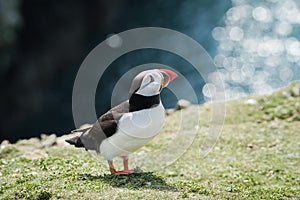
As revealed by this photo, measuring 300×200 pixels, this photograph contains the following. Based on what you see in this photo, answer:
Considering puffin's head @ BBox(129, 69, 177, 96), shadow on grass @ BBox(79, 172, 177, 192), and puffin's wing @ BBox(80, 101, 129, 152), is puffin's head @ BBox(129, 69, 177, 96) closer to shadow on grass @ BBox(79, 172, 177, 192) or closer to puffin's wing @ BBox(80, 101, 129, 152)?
puffin's wing @ BBox(80, 101, 129, 152)

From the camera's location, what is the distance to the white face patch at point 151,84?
7.65 meters

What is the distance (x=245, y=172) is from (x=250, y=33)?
16.0m

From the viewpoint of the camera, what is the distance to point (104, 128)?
7965 mm

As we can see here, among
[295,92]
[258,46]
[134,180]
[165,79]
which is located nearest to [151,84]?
[165,79]

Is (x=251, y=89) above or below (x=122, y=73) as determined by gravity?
below

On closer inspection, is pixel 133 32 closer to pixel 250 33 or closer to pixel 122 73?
pixel 122 73

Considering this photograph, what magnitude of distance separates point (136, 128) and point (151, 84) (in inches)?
27.6

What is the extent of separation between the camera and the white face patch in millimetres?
7652

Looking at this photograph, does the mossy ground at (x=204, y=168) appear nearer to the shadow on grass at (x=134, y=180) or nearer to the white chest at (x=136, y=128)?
the shadow on grass at (x=134, y=180)

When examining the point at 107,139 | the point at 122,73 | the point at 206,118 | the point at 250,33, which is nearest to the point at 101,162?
the point at 107,139

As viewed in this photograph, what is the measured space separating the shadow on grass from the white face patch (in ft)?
5.09

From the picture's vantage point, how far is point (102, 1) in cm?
2945

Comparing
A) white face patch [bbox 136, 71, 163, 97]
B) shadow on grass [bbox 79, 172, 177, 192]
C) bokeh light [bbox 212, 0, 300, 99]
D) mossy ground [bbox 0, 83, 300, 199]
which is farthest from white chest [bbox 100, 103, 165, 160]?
bokeh light [bbox 212, 0, 300, 99]

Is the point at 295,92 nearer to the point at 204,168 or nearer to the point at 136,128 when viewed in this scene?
the point at 204,168
